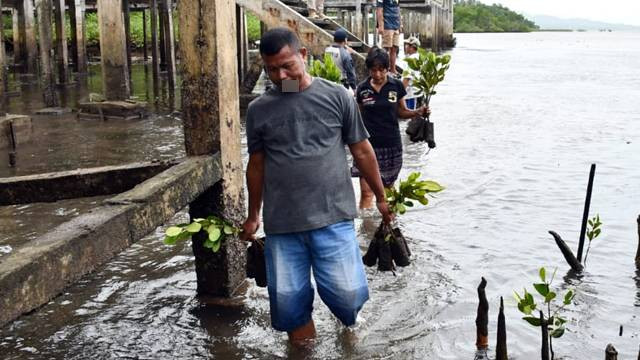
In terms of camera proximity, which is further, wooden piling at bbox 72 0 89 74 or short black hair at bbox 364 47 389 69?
wooden piling at bbox 72 0 89 74

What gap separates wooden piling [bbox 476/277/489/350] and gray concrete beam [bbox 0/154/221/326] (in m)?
1.58

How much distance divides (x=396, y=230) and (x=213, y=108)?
126cm

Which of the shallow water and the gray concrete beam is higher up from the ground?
the gray concrete beam

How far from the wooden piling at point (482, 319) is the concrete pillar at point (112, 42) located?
9082 millimetres

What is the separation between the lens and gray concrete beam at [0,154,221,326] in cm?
→ 269

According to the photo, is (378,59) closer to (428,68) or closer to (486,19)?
(428,68)

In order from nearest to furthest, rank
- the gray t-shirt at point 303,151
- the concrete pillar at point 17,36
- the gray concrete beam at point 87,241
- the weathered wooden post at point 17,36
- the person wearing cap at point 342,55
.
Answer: the gray concrete beam at point 87,241
the gray t-shirt at point 303,151
the person wearing cap at point 342,55
the weathered wooden post at point 17,36
the concrete pillar at point 17,36

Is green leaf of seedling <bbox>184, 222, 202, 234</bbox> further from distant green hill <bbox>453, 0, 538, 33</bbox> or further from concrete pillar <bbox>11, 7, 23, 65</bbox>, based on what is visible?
distant green hill <bbox>453, 0, 538, 33</bbox>

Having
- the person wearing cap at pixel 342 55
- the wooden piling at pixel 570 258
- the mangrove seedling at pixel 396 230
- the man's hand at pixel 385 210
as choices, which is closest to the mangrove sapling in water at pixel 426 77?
the wooden piling at pixel 570 258

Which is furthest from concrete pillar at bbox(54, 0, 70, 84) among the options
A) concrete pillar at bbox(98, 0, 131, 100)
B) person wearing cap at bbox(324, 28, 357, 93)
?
person wearing cap at bbox(324, 28, 357, 93)

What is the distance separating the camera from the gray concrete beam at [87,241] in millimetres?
2693

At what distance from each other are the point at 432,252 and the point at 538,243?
1.00 m

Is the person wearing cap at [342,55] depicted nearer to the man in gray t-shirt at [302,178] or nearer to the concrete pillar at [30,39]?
the man in gray t-shirt at [302,178]

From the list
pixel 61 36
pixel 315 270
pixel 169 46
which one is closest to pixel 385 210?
pixel 315 270
